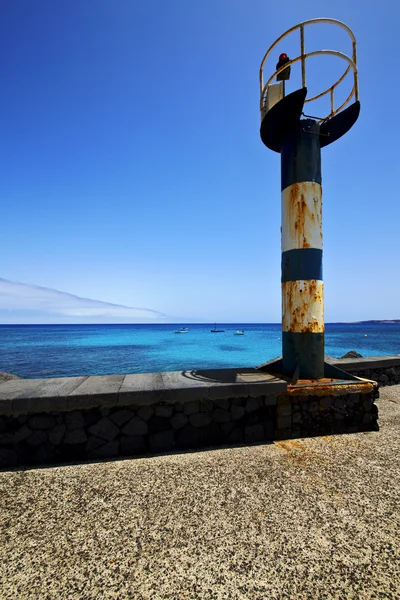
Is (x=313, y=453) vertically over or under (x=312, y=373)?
under

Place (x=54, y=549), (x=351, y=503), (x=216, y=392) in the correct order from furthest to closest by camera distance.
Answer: (x=216, y=392) < (x=351, y=503) < (x=54, y=549)

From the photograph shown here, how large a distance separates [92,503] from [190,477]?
3.74 feet

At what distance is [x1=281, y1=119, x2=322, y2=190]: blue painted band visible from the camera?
5.39 meters

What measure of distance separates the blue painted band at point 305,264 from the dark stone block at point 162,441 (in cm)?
333

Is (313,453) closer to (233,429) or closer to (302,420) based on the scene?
(302,420)

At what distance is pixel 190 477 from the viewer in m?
3.72

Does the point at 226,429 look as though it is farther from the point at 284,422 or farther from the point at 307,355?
the point at 307,355

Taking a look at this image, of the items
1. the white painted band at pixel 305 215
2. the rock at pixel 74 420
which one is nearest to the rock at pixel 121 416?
the rock at pixel 74 420

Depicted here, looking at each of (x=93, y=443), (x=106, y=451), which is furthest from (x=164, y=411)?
(x=93, y=443)

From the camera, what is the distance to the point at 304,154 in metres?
5.41

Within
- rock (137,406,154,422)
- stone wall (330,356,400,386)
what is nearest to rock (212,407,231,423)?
rock (137,406,154,422)

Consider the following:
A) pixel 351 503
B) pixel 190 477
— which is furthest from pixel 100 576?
pixel 351 503

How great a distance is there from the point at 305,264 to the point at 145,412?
362 cm

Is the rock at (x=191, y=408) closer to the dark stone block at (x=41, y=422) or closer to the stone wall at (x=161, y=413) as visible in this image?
the stone wall at (x=161, y=413)
